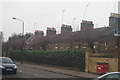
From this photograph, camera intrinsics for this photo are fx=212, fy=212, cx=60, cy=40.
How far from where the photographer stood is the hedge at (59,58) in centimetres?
2504

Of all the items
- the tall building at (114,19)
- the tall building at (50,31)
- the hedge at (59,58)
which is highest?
the tall building at (114,19)

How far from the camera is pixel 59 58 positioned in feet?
96.0

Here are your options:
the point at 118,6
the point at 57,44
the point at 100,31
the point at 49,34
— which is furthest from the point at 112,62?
the point at 49,34

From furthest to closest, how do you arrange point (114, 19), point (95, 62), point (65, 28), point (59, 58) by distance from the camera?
point (65, 28), point (114, 19), point (59, 58), point (95, 62)

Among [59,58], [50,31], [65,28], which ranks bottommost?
[59,58]

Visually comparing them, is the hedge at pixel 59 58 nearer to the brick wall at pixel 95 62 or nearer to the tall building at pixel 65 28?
the brick wall at pixel 95 62

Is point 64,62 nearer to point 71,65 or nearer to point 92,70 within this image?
point 71,65

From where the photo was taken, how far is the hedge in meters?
25.0

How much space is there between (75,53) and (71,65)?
75.4 inches

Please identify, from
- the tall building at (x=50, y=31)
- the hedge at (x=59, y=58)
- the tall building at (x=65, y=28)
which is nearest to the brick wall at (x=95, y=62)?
the hedge at (x=59, y=58)

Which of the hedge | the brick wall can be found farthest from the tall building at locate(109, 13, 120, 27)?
the brick wall

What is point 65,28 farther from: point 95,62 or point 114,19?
point 95,62

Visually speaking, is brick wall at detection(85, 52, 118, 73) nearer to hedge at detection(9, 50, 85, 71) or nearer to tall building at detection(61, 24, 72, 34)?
hedge at detection(9, 50, 85, 71)

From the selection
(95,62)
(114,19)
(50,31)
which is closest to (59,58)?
(95,62)
